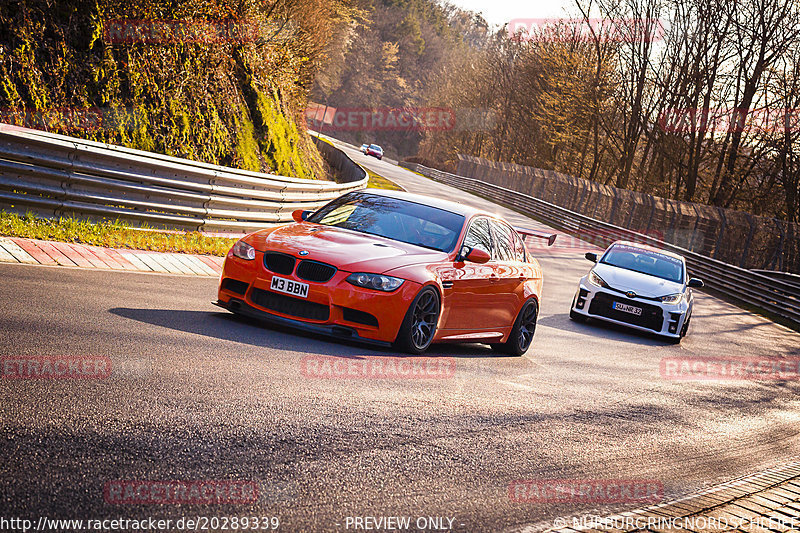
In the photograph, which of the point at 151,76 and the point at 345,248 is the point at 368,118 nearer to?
the point at 151,76

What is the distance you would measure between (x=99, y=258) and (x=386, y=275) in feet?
13.7

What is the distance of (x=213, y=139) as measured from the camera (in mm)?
17734

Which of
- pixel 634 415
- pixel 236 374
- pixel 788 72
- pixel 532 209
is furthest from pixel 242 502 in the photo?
pixel 532 209

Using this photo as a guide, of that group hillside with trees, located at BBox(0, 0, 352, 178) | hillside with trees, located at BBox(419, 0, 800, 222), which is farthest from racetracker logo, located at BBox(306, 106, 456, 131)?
hillside with trees, located at BBox(0, 0, 352, 178)

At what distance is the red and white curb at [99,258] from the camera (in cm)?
927

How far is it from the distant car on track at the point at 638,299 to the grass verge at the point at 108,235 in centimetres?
663

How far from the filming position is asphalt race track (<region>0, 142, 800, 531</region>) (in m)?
3.89

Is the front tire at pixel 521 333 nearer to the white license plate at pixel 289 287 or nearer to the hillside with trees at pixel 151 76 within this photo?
the white license plate at pixel 289 287

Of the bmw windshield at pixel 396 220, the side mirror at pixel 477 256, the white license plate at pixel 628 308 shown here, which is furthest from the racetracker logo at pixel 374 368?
the white license plate at pixel 628 308

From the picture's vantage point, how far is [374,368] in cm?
737

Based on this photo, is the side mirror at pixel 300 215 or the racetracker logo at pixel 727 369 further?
the racetracker logo at pixel 727 369

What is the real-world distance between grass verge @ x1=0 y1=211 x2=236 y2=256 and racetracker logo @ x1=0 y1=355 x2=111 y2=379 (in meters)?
5.24

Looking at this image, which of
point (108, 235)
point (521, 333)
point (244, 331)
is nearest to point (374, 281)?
point (244, 331)

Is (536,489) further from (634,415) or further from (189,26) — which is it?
(189,26)
